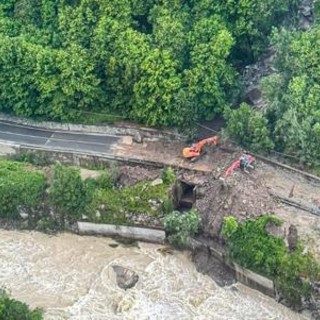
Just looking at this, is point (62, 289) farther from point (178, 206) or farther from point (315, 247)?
point (315, 247)

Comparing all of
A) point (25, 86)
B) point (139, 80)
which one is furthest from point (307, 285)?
point (25, 86)

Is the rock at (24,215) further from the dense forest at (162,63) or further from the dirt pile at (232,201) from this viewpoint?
the dirt pile at (232,201)

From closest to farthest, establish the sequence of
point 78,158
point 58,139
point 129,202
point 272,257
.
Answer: point 272,257
point 129,202
point 78,158
point 58,139

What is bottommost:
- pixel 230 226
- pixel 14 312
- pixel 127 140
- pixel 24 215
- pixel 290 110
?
pixel 14 312

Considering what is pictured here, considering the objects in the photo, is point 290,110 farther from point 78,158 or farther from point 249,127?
point 78,158

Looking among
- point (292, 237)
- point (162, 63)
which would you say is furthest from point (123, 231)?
point (162, 63)

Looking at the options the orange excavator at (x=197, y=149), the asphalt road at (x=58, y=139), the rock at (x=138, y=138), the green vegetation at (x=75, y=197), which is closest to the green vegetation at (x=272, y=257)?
the green vegetation at (x=75, y=197)

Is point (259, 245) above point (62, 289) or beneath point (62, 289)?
above
